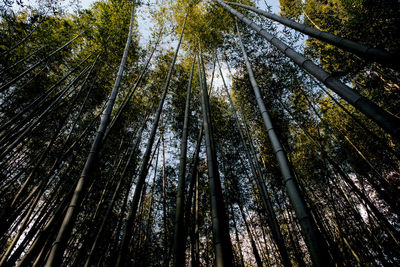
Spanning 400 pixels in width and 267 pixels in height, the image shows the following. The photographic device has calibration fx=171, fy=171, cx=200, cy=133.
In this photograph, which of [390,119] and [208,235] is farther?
[208,235]

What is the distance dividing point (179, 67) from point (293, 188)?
5.87 m

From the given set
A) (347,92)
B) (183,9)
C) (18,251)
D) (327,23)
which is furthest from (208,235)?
(183,9)

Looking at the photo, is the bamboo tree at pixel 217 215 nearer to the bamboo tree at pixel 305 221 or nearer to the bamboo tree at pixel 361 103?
the bamboo tree at pixel 305 221

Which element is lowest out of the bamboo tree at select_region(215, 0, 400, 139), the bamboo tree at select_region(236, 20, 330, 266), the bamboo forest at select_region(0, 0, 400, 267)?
the bamboo tree at select_region(236, 20, 330, 266)

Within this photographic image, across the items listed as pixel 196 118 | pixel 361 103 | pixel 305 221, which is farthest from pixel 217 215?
pixel 196 118

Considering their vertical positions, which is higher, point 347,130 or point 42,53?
point 42,53

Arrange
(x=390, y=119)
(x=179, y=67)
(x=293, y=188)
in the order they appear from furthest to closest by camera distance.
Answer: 1. (x=179, y=67)
2. (x=293, y=188)
3. (x=390, y=119)

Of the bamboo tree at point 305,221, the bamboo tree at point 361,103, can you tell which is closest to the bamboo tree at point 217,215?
the bamboo tree at point 305,221

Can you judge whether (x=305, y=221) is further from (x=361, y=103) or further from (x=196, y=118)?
(x=196, y=118)

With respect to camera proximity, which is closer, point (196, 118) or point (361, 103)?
point (361, 103)

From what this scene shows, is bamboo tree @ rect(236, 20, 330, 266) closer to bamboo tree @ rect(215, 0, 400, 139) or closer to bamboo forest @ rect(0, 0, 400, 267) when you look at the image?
bamboo tree @ rect(215, 0, 400, 139)

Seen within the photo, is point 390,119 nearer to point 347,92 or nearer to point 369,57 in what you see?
point 347,92

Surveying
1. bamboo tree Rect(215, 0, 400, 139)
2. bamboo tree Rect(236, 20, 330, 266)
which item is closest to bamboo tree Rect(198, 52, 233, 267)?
bamboo tree Rect(236, 20, 330, 266)

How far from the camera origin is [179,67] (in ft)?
20.1
